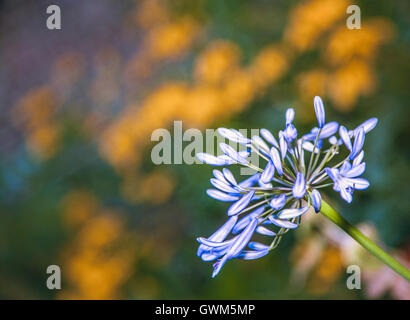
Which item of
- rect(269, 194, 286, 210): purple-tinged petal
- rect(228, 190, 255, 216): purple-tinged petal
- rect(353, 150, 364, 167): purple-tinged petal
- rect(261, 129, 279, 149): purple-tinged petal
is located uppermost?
rect(261, 129, 279, 149): purple-tinged petal

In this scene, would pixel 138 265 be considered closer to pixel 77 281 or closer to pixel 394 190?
pixel 77 281

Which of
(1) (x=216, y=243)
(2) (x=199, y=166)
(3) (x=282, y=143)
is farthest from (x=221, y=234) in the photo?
(2) (x=199, y=166)

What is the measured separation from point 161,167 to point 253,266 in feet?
3.89

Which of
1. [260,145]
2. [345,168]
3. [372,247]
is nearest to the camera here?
[372,247]

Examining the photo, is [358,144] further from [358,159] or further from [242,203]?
[242,203]

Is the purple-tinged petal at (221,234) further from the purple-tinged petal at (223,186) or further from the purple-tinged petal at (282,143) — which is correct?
the purple-tinged petal at (282,143)

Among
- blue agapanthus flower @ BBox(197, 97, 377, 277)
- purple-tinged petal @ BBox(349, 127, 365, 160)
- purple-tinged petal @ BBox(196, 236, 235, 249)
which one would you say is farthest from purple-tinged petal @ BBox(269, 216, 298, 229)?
purple-tinged petal @ BBox(349, 127, 365, 160)

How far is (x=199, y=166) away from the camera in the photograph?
3.46 metres

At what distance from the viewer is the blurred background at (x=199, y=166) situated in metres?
2.99

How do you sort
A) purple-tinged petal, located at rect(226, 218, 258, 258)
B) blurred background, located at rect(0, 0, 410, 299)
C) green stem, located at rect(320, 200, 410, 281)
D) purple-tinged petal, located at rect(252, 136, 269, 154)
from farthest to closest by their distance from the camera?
blurred background, located at rect(0, 0, 410, 299) → purple-tinged petal, located at rect(252, 136, 269, 154) → purple-tinged petal, located at rect(226, 218, 258, 258) → green stem, located at rect(320, 200, 410, 281)

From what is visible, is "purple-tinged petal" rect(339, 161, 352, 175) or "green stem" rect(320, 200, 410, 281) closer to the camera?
"green stem" rect(320, 200, 410, 281)

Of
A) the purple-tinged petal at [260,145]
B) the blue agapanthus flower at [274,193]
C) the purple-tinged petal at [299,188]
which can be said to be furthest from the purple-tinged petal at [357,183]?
the purple-tinged petal at [260,145]

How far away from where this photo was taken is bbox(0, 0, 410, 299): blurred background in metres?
2.99

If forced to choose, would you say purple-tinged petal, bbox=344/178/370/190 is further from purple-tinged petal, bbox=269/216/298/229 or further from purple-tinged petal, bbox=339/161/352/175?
purple-tinged petal, bbox=269/216/298/229
